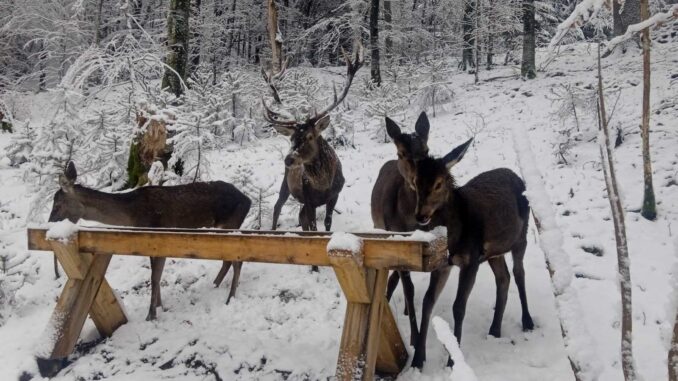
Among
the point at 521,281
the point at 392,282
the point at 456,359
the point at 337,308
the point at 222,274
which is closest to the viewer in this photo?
the point at 456,359

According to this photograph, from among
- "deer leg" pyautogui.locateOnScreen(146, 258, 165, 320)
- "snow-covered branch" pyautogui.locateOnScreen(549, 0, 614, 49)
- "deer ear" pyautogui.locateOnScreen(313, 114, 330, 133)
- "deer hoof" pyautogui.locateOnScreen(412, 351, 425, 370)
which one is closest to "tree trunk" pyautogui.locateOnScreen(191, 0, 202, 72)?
"deer ear" pyautogui.locateOnScreen(313, 114, 330, 133)

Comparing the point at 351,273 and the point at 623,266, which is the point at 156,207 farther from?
the point at 623,266

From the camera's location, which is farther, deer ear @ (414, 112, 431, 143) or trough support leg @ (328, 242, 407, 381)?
deer ear @ (414, 112, 431, 143)

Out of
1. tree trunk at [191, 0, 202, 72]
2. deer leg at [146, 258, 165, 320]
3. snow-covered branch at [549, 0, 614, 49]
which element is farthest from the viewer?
tree trunk at [191, 0, 202, 72]

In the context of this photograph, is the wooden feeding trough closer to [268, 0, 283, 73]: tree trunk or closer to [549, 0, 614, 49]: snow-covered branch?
[549, 0, 614, 49]: snow-covered branch

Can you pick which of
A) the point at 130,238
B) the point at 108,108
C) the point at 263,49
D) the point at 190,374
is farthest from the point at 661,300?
the point at 263,49

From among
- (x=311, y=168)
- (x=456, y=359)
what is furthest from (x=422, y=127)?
(x=456, y=359)

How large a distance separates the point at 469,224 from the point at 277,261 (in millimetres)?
1776

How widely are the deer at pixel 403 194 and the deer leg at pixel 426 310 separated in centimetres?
38

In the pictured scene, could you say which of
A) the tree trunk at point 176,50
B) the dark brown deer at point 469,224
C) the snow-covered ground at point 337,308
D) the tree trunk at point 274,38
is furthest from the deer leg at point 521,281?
the tree trunk at point 274,38

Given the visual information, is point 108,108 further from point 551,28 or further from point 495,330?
point 551,28

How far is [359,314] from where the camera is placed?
3746 millimetres

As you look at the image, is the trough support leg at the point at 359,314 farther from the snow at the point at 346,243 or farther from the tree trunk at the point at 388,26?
the tree trunk at the point at 388,26

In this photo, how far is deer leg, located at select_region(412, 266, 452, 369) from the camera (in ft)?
14.5
